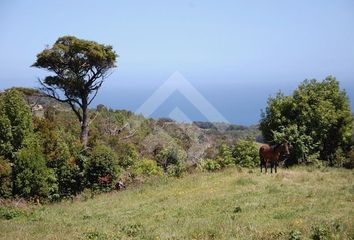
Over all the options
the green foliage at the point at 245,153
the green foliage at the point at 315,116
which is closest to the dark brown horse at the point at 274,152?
the green foliage at the point at 315,116

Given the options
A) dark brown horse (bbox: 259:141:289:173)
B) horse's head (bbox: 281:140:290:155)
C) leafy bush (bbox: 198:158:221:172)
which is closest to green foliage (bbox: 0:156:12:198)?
leafy bush (bbox: 198:158:221:172)

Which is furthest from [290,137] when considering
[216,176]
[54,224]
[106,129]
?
[106,129]

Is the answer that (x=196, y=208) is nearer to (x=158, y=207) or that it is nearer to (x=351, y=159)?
(x=158, y=207)

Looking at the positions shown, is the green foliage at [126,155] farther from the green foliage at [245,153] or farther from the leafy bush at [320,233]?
the leafy bush at [320,233]

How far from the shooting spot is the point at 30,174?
28203 millimetres

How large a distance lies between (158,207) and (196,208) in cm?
226

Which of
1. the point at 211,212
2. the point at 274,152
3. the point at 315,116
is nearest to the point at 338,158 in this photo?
the point at 315,116

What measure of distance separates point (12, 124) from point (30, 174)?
3.46m

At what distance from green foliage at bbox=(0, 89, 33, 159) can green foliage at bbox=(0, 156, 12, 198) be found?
0.96 metres

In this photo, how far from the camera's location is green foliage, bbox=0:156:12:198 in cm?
2697

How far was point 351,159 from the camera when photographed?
34.9 m

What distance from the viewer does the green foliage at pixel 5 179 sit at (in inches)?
1062

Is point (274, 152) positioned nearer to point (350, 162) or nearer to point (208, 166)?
point (208, 166)

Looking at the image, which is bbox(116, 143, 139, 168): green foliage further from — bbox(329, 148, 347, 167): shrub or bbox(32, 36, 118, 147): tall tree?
bbox(329, 148, 347, 167): shrub
